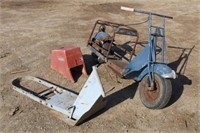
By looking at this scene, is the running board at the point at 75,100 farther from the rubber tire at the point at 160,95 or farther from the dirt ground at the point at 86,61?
the rubber tire at the point at 160,95

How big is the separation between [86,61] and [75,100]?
7.18ft

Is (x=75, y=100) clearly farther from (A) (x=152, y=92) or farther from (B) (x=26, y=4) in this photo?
(B) (x=26, y=4)

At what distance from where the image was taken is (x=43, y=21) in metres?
10.4

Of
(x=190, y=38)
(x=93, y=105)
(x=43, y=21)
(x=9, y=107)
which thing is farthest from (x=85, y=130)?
(x=43, y=21)

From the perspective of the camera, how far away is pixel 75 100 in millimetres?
4926

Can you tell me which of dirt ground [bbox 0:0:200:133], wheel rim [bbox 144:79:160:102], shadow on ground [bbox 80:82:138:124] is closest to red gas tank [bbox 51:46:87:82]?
dirt ground [bbox 0:0:200:133]

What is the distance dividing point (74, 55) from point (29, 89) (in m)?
Result: 1.13

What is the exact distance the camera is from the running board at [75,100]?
4.39 m

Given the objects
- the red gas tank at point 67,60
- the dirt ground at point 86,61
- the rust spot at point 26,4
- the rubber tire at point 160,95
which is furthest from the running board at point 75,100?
the rust spot at point 26,4

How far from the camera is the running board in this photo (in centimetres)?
439

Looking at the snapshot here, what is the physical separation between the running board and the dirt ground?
0.12 metres

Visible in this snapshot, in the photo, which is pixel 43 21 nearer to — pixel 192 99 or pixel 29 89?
pixel 29 89

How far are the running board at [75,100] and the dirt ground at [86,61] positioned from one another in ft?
0.39

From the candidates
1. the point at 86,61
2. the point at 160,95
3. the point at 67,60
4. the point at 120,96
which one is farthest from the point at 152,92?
the point at 86,61
